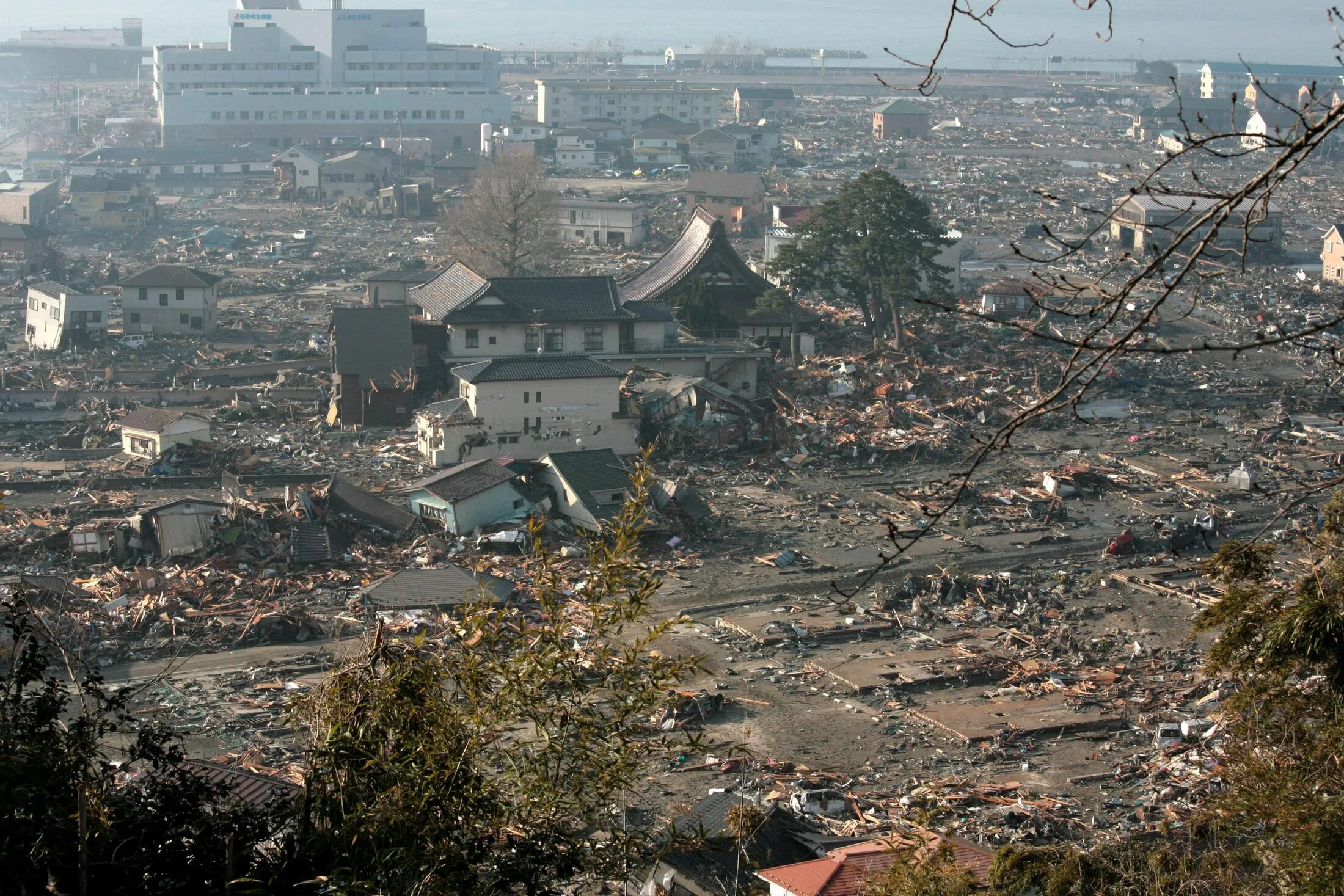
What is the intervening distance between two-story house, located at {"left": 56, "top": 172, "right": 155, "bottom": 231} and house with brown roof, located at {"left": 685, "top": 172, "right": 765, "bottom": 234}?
1360cm

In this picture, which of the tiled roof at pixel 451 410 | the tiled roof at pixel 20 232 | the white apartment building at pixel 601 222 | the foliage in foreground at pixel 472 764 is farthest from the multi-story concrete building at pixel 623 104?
the foliage in foreground at pixel 472 764

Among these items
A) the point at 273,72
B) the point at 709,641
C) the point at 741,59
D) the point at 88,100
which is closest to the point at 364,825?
the point at 709,641

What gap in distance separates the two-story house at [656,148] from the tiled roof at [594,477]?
1138 inches

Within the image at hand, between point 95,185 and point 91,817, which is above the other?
point 91,817

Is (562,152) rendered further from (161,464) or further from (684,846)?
(684,846)

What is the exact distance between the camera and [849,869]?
664cm

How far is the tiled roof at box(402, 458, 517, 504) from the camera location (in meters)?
13.7

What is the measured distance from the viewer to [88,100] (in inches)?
2486

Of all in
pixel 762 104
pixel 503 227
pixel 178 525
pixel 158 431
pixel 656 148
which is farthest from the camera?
pixel 762 104

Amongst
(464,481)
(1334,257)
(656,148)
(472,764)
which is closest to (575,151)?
(656,148)

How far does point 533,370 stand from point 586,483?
7.24 feet

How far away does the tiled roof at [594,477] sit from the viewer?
1402 cm

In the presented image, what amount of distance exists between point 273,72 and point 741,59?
4090 centimetres

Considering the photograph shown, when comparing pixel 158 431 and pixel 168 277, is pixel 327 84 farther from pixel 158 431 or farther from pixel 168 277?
pixel 158 431
